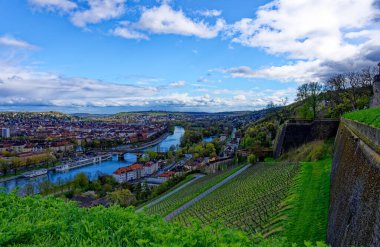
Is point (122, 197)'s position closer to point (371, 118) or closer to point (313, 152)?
point (313, 152)

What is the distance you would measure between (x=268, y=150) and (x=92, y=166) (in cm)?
4174

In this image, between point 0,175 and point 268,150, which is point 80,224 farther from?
point 0,175

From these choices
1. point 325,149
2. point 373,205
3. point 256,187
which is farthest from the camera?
point 325,149

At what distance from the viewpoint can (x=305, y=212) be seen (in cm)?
993

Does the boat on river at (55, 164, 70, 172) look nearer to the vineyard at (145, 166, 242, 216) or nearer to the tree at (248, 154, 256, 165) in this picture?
the vineyard at (145, 166, 242, 216)

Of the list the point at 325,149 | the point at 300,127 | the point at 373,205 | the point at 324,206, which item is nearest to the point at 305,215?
the point at 324,206

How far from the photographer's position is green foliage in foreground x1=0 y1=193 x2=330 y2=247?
2.69 metres

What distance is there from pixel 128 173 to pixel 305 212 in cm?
3844

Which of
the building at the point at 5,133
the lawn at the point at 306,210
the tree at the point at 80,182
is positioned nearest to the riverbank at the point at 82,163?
the tree at the point at 80,182

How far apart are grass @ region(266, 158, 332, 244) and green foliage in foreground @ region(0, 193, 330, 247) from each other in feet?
20.1

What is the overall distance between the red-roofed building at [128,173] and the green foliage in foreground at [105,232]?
40.4 m

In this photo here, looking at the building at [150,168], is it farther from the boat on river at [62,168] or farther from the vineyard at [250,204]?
the vineyard at [250,204]

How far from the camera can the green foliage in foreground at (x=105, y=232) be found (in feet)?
8.82

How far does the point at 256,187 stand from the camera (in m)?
16.6
